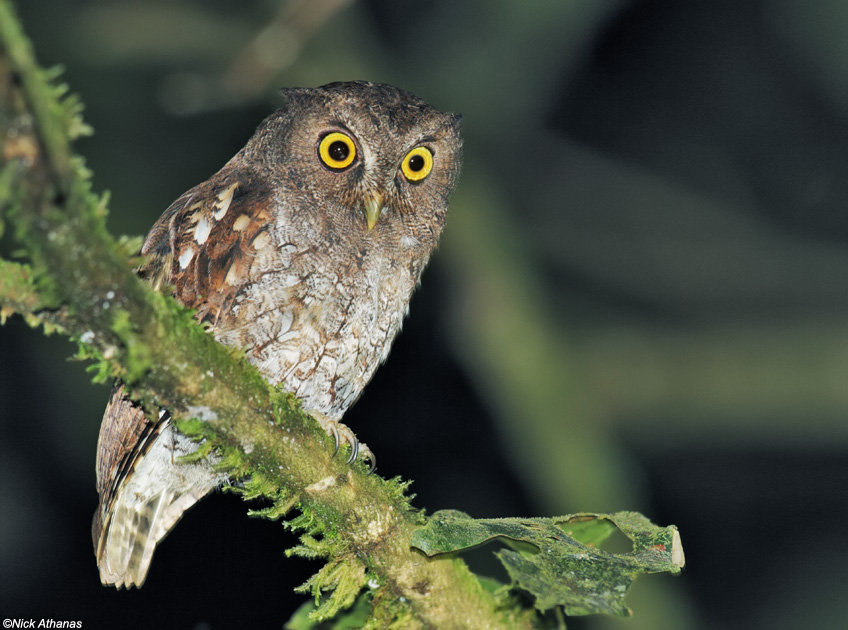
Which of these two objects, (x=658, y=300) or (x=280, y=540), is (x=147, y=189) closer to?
(x=280, y=540)

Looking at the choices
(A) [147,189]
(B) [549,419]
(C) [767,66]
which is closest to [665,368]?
(B) [549,419]

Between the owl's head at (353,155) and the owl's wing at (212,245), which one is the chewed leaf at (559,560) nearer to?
the owl's wing at (212,245)

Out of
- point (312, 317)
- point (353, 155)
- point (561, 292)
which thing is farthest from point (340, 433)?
point (561, 292)

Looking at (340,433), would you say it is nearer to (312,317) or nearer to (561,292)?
(312,317)

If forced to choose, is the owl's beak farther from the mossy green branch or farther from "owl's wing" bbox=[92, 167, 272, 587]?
the mossy green branch

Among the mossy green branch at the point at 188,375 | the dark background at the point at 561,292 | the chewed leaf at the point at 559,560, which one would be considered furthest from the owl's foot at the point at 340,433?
the dark background at the point at 561,292

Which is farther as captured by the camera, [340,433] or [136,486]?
[136,486]
